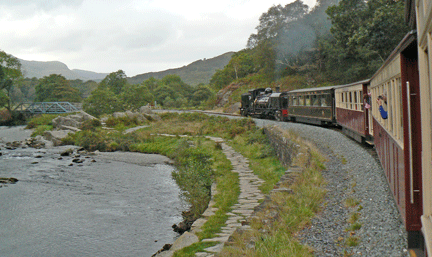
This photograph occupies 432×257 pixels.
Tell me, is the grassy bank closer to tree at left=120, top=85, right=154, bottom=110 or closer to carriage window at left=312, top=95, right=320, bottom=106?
carriage window at left=312, top=95, right=320, bottom=106

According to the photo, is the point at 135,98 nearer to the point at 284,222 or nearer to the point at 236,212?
the point at 236,212

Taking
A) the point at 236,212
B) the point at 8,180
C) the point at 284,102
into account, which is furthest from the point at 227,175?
the point at 284,102

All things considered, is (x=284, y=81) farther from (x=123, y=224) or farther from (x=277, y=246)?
(x=277, y=246)

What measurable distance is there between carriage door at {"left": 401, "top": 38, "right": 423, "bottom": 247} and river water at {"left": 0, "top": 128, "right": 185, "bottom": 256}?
657cm

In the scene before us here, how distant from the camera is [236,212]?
30.0 ft

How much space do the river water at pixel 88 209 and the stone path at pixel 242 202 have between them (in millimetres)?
1999

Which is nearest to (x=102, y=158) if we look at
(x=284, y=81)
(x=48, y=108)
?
(x=284, y=81)

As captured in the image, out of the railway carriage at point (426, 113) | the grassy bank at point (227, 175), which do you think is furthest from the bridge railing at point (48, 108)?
the railway carriage at point (426, 113)

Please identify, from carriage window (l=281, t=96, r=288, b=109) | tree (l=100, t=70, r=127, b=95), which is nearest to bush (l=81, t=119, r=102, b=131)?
carriage window (l=281, t=96, r=288, b=109)

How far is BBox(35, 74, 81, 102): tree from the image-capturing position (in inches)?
2899

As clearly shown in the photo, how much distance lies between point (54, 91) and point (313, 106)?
62.9m

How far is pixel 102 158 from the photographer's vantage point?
79.1 feet

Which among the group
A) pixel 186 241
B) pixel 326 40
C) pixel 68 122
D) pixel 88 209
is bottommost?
pixel 88 209

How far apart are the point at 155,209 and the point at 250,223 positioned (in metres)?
6.55
